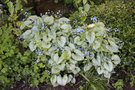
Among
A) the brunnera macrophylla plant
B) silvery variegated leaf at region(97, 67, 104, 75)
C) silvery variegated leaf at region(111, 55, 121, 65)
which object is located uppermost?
the brunnera macrophylla plant

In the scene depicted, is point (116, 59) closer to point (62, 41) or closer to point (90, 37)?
point (90, 37)

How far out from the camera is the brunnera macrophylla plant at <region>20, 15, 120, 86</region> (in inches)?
104

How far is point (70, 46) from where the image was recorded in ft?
8.70

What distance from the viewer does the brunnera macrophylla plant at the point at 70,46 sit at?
2.64 m

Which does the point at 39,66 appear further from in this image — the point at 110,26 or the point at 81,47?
the point at 110,26

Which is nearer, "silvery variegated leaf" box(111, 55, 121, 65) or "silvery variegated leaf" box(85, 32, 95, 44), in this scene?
"silvery variegated leaf" box(85, 32, 95, 44)

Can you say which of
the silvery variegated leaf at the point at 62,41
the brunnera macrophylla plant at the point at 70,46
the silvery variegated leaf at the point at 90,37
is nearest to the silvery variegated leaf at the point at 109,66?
the brunnera macrophylla plant at the point at 70,46

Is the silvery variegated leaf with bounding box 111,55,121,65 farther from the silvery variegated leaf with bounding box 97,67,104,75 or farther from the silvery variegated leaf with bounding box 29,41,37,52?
the silvery variegated leaf with bounding box 29,41,37,52

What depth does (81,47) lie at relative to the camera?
8.93ft

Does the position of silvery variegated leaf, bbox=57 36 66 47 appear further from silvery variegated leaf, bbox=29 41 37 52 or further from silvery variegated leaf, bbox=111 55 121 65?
silvery variegated leaf, bbox=111 55 121 65

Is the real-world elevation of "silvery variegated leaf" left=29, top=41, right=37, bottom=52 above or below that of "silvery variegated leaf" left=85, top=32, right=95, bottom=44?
above

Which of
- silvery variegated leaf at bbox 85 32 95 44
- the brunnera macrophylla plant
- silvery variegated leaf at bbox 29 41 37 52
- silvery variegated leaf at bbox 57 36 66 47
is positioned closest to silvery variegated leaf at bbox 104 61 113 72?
the brunnera macrophylla plant

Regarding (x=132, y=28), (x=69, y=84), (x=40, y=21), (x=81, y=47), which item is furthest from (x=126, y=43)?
(x=40, y=21)

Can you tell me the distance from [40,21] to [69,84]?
1.09 meters
